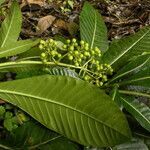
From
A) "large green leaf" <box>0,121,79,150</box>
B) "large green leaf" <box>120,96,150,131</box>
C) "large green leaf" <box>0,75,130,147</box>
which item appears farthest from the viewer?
"large green leaf" <box>120,96,150,131</box>

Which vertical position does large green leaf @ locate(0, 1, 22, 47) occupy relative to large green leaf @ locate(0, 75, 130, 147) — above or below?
above

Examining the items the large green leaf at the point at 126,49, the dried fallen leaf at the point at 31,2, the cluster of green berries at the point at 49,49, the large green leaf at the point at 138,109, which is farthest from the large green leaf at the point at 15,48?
the dried fallen leaf at the point at 31,2

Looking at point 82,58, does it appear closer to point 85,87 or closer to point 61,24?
point 85,87

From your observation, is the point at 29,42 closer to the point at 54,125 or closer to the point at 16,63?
the point at 16,63

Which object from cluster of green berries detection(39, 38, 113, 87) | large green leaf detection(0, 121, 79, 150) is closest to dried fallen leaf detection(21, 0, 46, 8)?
cluster of green berries detection(39, 38, 113, 87)

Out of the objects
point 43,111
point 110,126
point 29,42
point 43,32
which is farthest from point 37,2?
point 110,126

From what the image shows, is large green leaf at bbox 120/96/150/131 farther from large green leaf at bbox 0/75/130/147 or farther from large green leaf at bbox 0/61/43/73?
large green leaf at bbox 0/61/43/73

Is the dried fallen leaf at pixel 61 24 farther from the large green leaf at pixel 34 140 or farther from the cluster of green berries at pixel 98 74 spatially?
the large green leaf at pixel 34 140

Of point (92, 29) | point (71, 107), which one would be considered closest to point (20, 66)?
point (71, 107)
